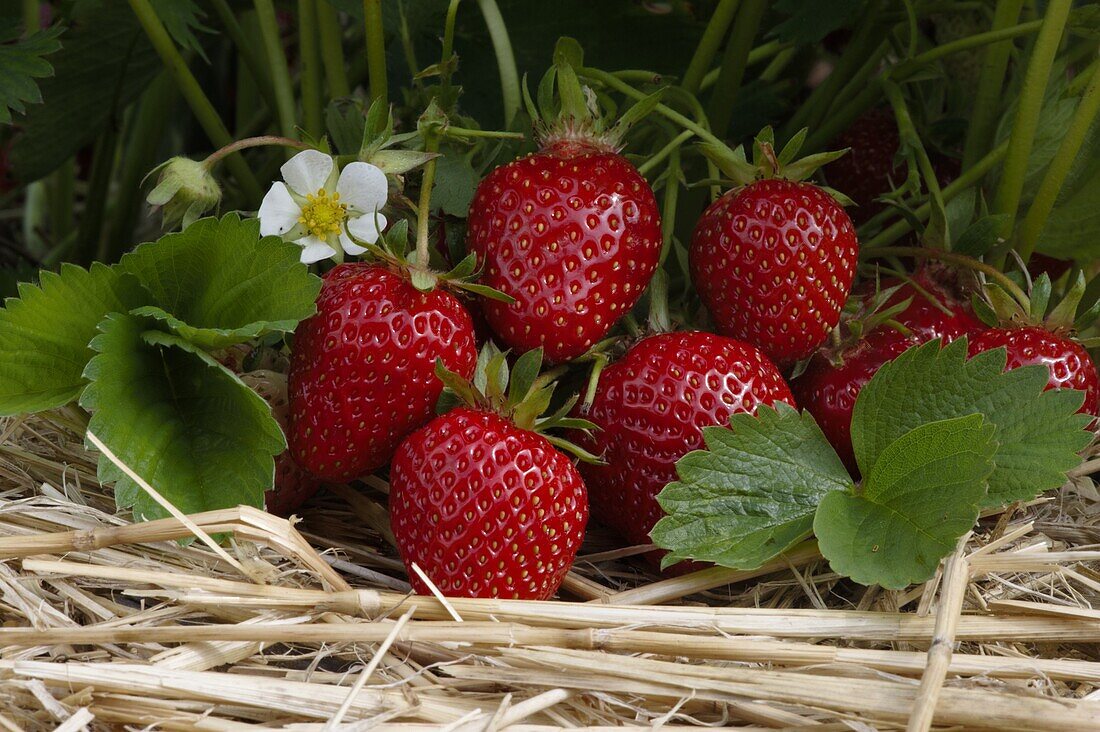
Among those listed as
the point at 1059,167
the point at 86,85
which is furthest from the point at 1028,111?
the point at 86,85

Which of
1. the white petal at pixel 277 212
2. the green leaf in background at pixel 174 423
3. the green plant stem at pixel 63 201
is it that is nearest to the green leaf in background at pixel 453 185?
the white petal at pixel 277 212

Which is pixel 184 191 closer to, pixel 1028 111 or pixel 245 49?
pixel 245 49

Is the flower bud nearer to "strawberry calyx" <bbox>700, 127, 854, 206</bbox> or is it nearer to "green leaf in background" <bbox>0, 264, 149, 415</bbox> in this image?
"green leaf in background" <bbox>0, 264, 149, 415</bbox>

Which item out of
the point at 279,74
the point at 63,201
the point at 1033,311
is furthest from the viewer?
the point at 63,201

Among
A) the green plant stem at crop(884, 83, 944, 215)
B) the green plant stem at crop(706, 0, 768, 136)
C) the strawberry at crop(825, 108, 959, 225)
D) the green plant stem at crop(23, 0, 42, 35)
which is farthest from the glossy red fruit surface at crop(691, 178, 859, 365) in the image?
the green plant stem at crop(23, 0, 42, 35)

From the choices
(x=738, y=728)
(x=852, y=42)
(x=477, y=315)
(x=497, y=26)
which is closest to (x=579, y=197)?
(x=477, y=315)

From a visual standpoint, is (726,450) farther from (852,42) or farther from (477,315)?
(852,42)

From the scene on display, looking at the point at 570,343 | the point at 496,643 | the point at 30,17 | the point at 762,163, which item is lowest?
the point at 496,643
